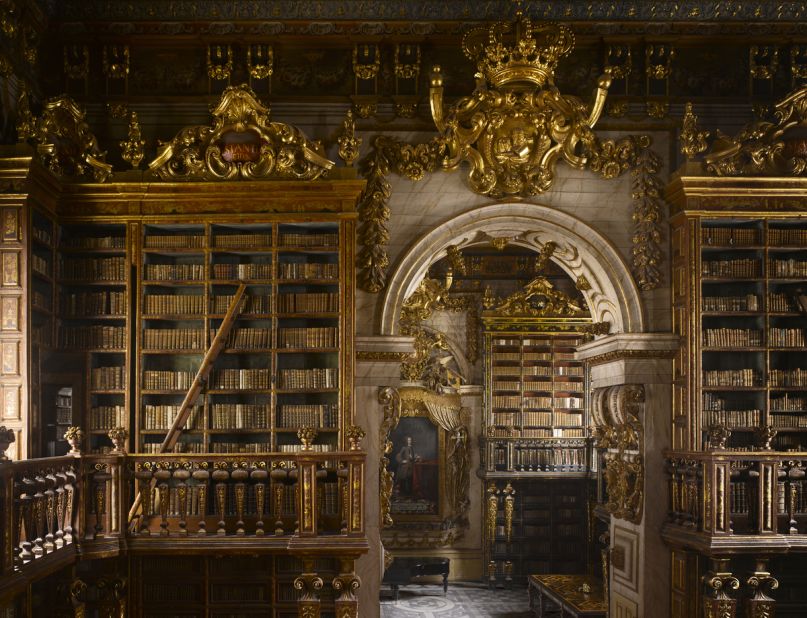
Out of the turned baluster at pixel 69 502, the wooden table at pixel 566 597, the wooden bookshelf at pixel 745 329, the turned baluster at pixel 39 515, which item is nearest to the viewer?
the turned baluster at pixel 39 515

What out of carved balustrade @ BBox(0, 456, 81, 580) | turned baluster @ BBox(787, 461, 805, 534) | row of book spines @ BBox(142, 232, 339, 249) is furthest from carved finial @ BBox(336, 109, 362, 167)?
turned baluster @ BBox(787, 461, 805, 534)

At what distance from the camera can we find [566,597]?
32.4 feet

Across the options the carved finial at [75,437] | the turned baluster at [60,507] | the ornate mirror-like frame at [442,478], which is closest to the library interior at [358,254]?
the carved finial at [75,437]

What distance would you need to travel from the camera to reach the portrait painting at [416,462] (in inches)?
521

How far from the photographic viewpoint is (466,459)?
13.1m

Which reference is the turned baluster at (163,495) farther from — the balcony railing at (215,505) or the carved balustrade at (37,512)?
the carved balustrade at (37,512)

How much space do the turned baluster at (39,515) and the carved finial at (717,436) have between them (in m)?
4.96

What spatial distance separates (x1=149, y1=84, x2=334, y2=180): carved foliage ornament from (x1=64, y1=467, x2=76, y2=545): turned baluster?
2530 millimetres

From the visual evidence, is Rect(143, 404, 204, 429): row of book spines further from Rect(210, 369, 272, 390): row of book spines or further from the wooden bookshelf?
the wooden bookshelf

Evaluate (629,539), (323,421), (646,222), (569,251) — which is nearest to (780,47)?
(646,222)

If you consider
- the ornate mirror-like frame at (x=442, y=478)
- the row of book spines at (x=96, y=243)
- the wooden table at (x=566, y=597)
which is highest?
the row of book spines at (x=96, y=243)

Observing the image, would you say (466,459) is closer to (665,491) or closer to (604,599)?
(604,599)

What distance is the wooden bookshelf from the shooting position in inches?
292

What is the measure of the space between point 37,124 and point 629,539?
6154 mm
